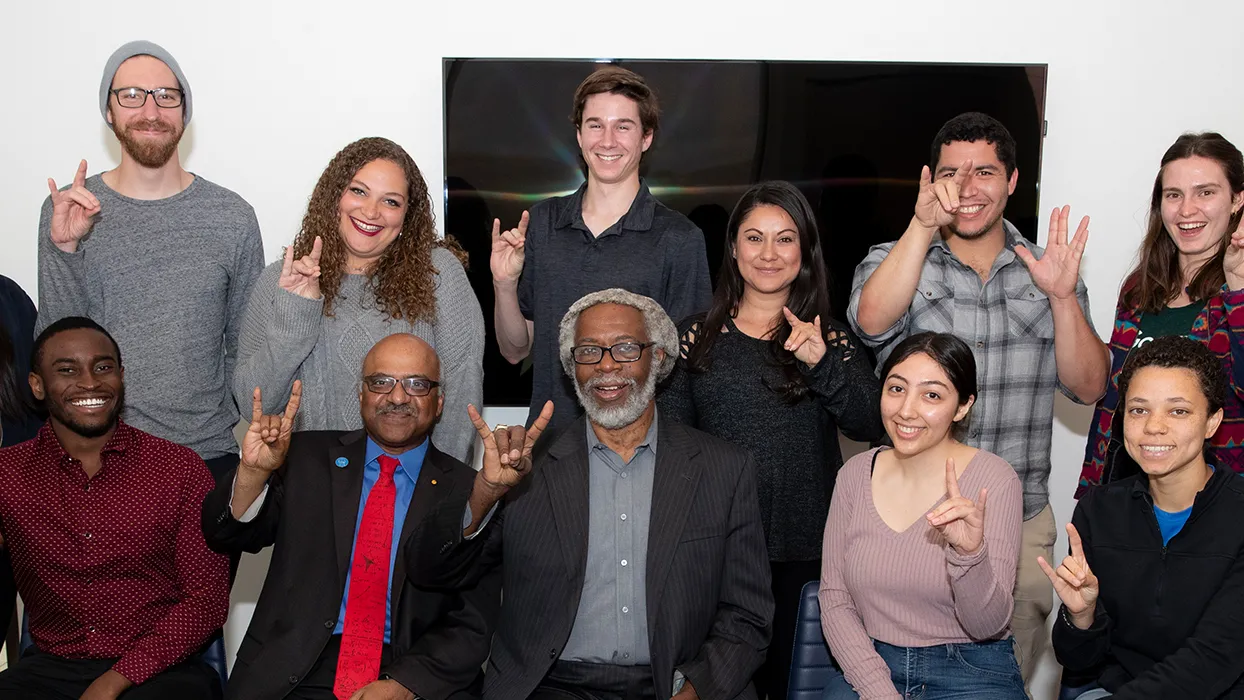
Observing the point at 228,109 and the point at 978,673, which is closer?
the point at 978,673

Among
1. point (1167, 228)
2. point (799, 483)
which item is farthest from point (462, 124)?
point (1167, 228)

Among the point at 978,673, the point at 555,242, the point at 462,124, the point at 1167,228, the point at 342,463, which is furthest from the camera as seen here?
the point at 462,124

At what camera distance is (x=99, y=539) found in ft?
9.46

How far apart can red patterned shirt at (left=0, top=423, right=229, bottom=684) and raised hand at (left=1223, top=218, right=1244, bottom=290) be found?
270 cm

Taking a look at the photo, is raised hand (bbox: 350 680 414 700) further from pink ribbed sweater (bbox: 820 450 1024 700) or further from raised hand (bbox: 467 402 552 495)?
pink ribbed sweater (bbox: 820 450 1024 700)

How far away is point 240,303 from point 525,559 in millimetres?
1272

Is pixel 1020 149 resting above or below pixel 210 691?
above

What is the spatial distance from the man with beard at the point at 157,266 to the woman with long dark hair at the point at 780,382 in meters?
1.34

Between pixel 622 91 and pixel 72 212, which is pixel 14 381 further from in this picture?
pixel 622 91

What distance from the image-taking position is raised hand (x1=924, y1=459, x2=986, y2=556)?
252 cm

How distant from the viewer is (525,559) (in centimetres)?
279

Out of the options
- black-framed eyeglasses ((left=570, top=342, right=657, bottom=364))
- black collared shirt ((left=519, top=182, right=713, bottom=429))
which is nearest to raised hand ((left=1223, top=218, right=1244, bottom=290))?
black collared shirt ((left=519, top=182, right=713, bottom=429))

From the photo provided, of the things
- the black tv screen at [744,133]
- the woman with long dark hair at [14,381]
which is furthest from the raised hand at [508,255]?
the woman with long dark hair at [14,381]

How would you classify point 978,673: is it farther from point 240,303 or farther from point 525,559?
point 240,303
